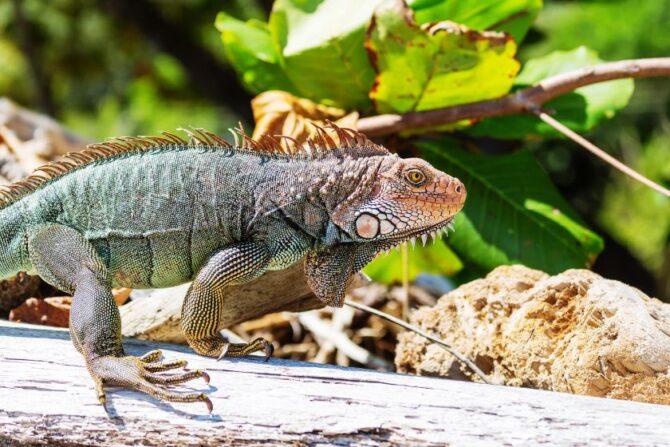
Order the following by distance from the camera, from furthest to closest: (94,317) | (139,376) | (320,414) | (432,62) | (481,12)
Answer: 1. (481,12)
2. (432,62)
3. (94,317)
4. (139,376)
5. (320,414)

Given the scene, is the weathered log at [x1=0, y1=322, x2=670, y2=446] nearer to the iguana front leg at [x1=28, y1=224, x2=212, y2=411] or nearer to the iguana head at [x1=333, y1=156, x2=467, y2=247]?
the iguana front leg at [x1=28, y1=224, x2=212, y2=411]

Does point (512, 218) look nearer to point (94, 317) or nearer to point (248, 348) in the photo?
point (248, 348)

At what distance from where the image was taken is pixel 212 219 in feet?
9.18

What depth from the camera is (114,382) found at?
2461 mm

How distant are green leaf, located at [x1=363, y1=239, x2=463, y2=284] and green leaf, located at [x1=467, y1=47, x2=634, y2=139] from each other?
0.63 meters

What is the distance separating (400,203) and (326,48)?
128 cm

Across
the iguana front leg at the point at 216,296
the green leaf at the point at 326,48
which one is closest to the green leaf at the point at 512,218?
the green leaf at the point at 326,48

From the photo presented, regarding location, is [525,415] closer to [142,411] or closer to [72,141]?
[142,411]

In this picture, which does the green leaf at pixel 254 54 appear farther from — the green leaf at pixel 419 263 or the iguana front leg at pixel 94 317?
the iguana front leg at pixel 94 317

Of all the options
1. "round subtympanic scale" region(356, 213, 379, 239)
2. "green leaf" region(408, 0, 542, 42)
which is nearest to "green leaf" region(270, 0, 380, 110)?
"green leaf" region(408, 0, 542, 42)

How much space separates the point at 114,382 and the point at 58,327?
3.20 feet

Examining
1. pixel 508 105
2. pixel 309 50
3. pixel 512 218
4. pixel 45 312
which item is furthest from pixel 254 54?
pixel 45 312

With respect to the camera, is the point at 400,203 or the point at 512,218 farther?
the point at 512,218

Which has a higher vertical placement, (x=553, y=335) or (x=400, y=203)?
(x=400, y=203)
